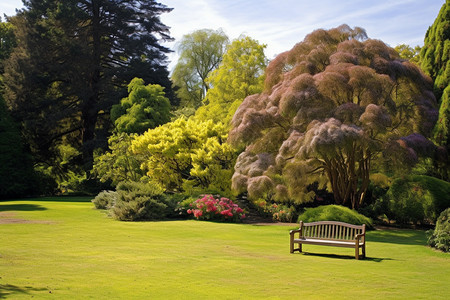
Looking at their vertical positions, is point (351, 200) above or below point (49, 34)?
below

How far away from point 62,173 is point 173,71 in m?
20.0

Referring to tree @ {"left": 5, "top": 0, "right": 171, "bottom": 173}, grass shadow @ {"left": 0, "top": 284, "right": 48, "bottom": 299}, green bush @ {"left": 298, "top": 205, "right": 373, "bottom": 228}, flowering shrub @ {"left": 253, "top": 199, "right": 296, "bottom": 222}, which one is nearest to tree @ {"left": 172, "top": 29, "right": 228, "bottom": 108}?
tree @ {"left": 5, "top": 0, "right": 171, "bottom": 173}

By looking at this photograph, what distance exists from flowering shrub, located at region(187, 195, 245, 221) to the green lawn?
14.4 ft

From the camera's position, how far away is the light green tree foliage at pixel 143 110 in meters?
35.2

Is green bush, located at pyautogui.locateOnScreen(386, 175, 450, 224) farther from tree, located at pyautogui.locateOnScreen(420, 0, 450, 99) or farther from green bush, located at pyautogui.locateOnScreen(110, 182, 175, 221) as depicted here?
green bush, located at pyautogui.locateOnScreen(110, 182, 175, 221)

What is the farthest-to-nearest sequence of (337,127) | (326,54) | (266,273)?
(326,54) → (337,127) → (266,273)

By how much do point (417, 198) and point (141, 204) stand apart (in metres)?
12.5

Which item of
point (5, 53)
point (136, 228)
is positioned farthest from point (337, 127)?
point (5, 53)

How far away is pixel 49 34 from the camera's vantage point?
1628 inches

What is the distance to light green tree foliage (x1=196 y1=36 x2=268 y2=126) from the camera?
33.3 meters

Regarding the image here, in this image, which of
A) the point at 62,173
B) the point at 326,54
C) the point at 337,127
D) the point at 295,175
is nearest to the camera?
the point at 337,127

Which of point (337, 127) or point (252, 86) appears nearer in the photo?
point (337, 127)

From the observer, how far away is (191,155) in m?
24.2

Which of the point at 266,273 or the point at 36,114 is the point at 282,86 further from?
the point at 36,114
